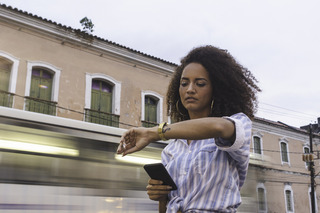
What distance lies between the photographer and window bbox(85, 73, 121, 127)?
46.4ft

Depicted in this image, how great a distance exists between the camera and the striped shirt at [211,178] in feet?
4.76

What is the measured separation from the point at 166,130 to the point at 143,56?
14714mm

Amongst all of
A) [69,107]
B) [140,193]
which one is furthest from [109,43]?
[140,193]

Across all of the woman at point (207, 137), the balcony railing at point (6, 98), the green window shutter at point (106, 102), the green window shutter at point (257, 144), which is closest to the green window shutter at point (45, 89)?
the balcony railing at point (6, 98)

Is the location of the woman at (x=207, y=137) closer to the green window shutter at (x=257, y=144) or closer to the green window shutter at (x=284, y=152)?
the green window shutter at (x=257, y=144)

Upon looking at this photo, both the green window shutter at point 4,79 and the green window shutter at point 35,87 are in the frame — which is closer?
the green window shutter at point 4,79

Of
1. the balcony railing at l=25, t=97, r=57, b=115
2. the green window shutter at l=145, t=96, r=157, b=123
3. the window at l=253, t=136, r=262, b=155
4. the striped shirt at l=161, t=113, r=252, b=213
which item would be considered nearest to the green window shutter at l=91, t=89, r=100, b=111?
the balcony railing at l=25, t=97, r=57, b=115

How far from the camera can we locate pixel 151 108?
16203 millimetres

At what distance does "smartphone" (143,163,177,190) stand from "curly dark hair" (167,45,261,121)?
15.1 inches

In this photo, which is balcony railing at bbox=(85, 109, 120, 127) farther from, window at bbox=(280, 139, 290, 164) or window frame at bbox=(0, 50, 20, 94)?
window at bbox=(280, 139, 290, 164)

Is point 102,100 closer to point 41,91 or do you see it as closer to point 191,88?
point 41,91

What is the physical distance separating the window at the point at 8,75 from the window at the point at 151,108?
539 cm

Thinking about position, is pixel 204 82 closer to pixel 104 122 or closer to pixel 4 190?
pixel 4 190

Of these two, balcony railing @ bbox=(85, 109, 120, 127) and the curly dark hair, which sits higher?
balcony railing @ bbox=(85, 109, 120, 127)
